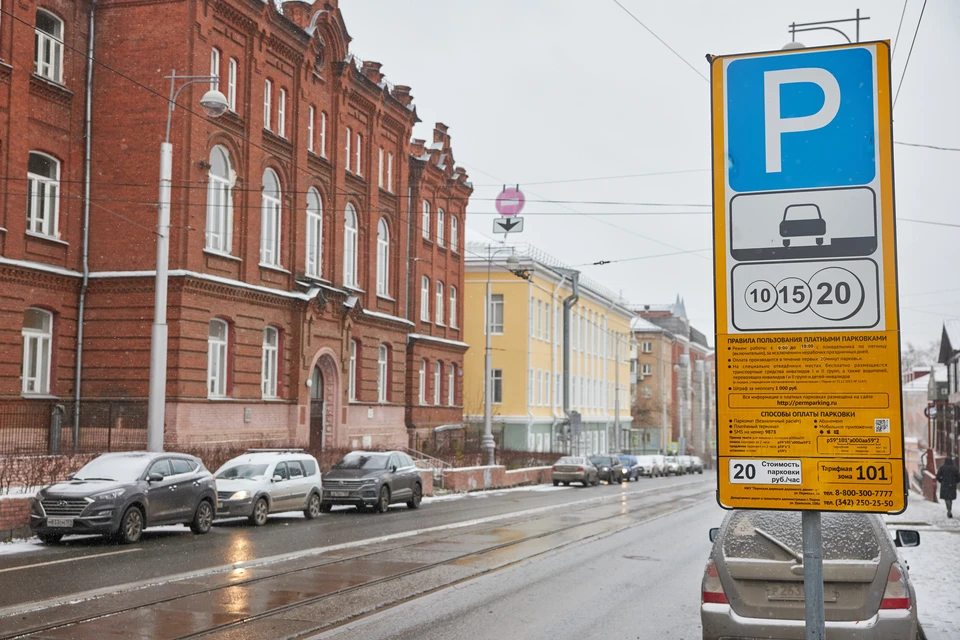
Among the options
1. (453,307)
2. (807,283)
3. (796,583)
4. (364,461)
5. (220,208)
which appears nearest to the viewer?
(807,283)

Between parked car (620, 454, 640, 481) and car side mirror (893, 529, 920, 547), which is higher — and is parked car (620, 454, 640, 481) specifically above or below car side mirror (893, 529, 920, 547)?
below

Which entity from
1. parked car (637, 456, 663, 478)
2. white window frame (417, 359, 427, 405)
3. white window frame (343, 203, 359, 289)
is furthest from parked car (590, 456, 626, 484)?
white window frame (343, 203, 359, 289)

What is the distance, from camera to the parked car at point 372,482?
2681 cm

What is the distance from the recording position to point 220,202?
33125mm

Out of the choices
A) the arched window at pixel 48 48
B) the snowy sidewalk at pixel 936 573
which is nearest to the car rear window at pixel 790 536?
the snowy sidewalk at pixel 936 573

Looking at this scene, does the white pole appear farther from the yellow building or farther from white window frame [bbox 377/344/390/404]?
the yellow building

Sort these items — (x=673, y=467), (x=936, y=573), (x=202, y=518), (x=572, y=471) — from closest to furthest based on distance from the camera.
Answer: (x=936, y=573) < (x=202, y=518) < (x=572, y=471) < (x=673, y=467)

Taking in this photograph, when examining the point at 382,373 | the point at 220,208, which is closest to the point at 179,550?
the point at 220,208

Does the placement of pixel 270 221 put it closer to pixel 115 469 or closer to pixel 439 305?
pixel 115 469

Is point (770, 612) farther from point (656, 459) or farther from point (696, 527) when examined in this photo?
point (656, 459)

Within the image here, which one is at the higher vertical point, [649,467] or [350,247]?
[350,247]

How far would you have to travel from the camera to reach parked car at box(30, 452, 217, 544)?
696 inches

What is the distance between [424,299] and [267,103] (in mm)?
18147

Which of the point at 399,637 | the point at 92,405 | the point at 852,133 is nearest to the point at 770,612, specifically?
the point at 399,637
